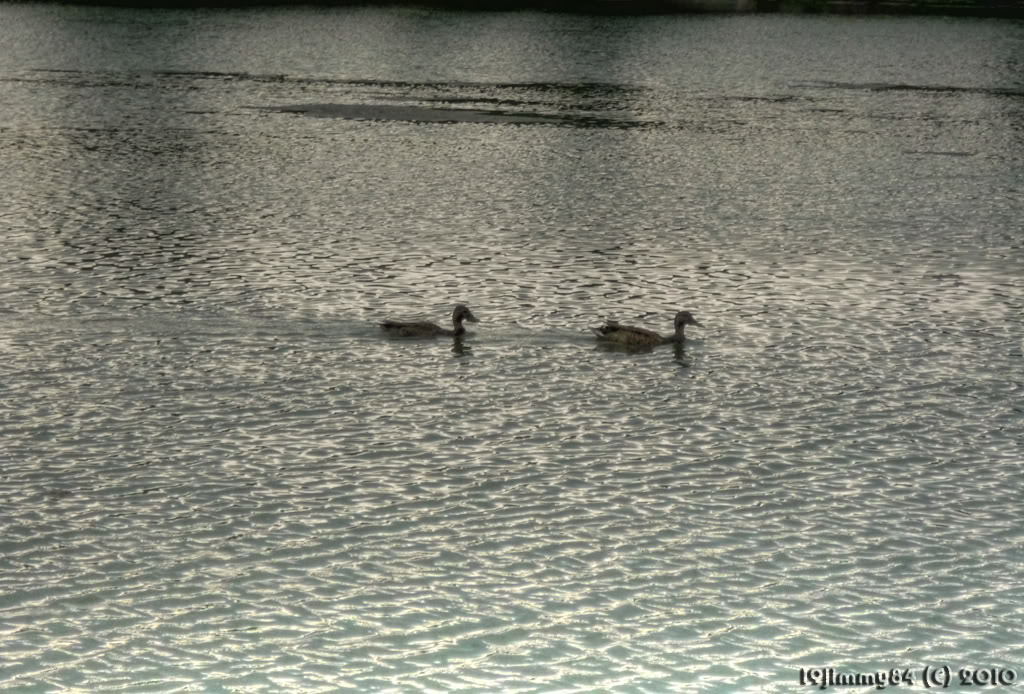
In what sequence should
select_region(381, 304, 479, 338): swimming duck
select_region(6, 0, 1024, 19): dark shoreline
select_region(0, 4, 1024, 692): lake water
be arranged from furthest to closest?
select_region(6, 0, 1024, 19): dark shoreline < select_region(381, 304, 479, 338): swimming duck < select_region(0, 4, 1024, 692): lake water

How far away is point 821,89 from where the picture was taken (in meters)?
46.2

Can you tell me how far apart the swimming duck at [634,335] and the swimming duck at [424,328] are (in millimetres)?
1360

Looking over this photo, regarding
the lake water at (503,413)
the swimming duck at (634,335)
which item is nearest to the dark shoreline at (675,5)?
the lake water at (503,413)

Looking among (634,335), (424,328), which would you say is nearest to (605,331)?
(634,335)

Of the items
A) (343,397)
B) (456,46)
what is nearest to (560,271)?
(343,397)

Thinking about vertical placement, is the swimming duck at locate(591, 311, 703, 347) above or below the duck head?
below

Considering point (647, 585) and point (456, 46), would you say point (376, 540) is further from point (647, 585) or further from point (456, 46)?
point (456, 46)

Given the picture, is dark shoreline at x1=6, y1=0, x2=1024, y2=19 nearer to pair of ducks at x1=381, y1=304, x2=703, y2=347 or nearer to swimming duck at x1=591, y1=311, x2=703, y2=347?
pair of ducks at x1=381, y1=304, x2=703, y2=347

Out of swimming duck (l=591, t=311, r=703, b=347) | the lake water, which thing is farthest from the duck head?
swimming duck (l=591, t=311, r=703, b=347)

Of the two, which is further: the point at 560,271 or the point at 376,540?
the point at 560,271

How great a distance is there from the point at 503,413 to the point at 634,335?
2.62 metres

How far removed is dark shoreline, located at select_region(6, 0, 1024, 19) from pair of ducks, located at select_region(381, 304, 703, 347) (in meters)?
65.4

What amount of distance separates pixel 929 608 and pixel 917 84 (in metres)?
39.5

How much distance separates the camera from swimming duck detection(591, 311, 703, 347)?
17000mm
